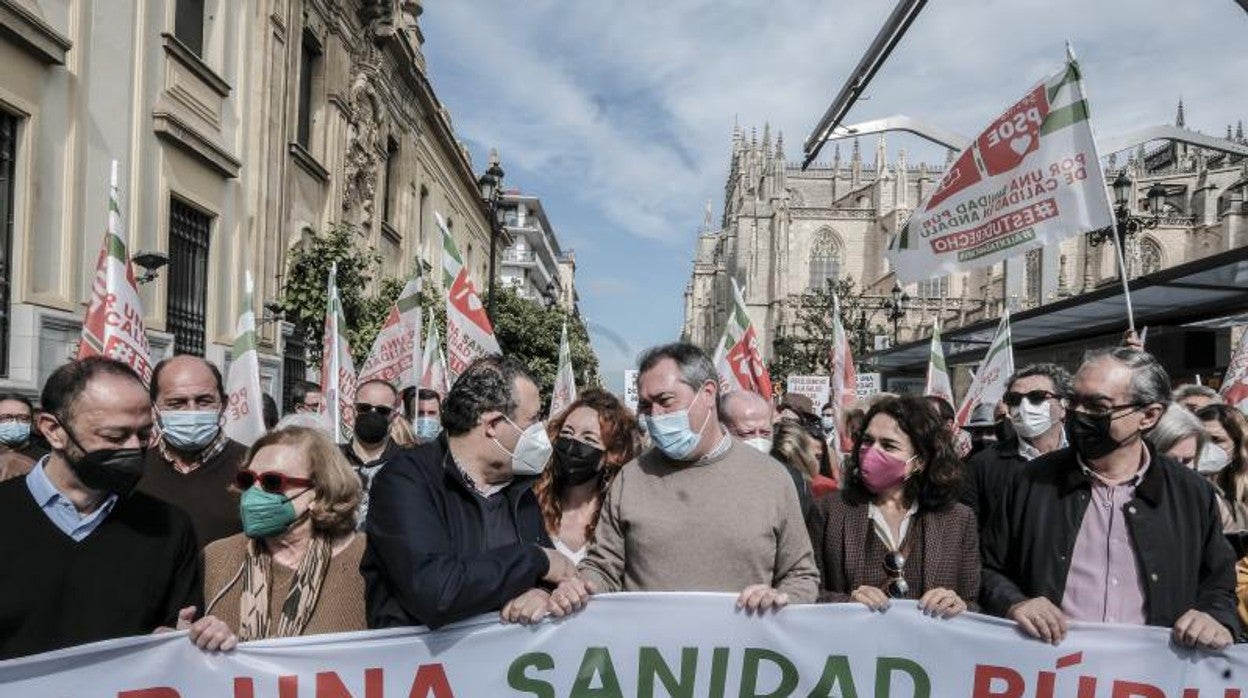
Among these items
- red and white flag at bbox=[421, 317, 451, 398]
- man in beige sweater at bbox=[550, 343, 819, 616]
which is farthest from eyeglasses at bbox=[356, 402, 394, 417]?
man in beige sweater at bbox=[550, 343, 819, 616]

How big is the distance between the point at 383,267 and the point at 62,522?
862 inches

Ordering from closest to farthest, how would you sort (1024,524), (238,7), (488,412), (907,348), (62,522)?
(62,522)
(488,412)
(1024,524)
(238,7)
(907,348)

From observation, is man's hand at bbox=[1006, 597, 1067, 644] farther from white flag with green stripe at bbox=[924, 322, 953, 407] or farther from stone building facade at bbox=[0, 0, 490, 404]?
stone building facade at bbox=[0, 0, 490, 404]

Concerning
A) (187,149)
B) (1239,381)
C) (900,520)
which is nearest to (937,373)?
(1239,381)

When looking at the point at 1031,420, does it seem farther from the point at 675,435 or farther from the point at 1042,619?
the point at 675,435

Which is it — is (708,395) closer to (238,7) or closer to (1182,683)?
(1182,683)

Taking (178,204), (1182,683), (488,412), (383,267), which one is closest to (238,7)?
(178,204)

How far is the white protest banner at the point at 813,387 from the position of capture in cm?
1941

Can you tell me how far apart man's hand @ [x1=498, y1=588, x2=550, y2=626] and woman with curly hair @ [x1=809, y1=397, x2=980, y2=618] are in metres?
1.00

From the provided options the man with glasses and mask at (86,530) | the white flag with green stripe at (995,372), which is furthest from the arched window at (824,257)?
the man with glasses and mask at (86,530)

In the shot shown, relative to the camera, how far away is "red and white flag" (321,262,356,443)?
805cm

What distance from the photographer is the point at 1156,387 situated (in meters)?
3.20

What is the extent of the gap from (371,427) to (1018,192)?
446 cm

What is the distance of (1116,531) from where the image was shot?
10.3ft
